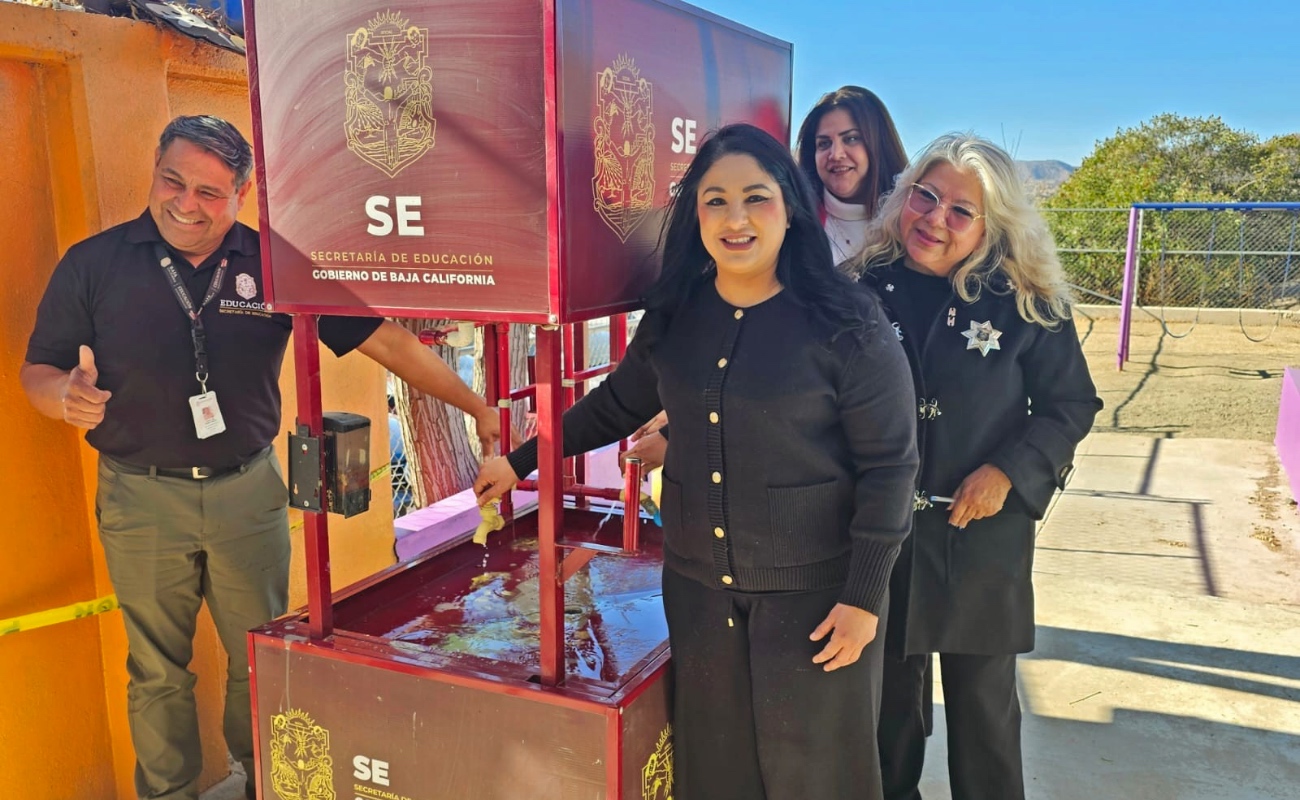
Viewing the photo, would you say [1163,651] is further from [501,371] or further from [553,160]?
[553,160]

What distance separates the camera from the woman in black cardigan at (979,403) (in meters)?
2.22

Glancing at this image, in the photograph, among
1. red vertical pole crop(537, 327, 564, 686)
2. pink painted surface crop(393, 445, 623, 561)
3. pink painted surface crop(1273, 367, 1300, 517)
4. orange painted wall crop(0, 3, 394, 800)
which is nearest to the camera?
red vertical pole crop(537, 327, 564, 686)

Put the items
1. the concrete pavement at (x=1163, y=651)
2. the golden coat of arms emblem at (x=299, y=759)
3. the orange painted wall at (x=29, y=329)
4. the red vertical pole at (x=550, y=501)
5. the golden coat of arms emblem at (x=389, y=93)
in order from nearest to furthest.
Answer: the golden coat of arms emblem at (x=389, y=93)
the red vertical pole at (x=550, y=501)
the golden coat of arms emblem at (x=299, y=759)
the orange painted wall at (x=29, y=329)
the concrete pavement at (x=1163, y=651)

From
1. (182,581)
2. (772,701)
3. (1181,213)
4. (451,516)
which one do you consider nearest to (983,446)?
(772,701)

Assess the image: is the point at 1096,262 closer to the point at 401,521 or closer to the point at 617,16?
the point at 401,521

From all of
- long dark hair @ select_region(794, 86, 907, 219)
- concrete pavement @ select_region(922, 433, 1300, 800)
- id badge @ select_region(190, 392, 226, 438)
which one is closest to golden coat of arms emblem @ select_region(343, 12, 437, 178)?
id badge @ select_region(190, 392, 226, 438)

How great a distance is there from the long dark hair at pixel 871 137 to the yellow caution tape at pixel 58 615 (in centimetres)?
233

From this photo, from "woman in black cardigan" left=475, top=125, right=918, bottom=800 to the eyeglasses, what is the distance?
1.80 ft

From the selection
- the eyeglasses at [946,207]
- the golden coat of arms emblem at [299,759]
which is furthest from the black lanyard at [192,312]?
the eyeglasses at [946,207]

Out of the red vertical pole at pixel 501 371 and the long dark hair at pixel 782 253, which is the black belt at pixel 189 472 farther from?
the long dark hair at pixel 782 253

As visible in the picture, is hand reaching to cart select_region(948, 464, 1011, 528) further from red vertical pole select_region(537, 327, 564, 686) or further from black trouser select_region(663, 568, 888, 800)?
red vertical pole select_region(537, 327, 564, 686)

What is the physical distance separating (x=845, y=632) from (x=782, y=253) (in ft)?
2.37

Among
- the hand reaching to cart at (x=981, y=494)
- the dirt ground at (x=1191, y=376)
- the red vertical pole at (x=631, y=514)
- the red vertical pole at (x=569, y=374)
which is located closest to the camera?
the red vertical pole at (x=631, y=514)

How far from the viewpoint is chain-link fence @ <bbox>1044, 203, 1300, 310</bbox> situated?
1398cm
